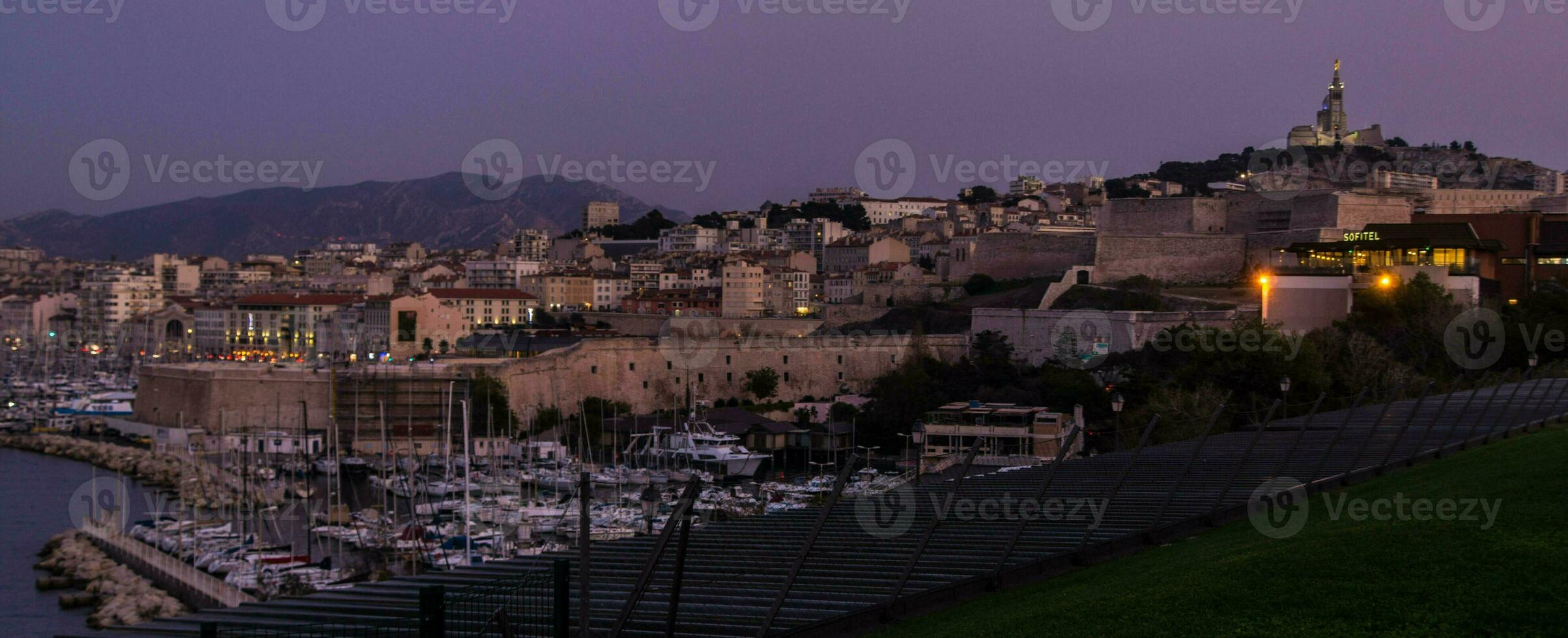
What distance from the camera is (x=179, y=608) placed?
52.7ft

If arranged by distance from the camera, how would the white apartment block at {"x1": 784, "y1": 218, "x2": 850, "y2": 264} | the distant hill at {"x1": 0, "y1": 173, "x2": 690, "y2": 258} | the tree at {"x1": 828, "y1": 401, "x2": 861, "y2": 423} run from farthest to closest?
the distant hill at {"x1": 0, "y1": 173, "x2": 690, "y2": 258} → the white apartment block at {"x1": 784, "y1": 218, "x2": 850, "y2": 264} → the tree at {"x1": 828, "y1": 401, "x2": 861, "y2": 423}

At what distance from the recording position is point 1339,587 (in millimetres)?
5398

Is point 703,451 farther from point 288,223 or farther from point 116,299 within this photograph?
point 288,223

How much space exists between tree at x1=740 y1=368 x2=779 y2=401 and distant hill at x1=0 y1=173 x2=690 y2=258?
135258 mm

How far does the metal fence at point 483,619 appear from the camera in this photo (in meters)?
4.98

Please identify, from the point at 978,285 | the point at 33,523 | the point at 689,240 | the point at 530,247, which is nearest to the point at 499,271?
the point at 689,240

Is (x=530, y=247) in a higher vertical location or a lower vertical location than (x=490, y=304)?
higher

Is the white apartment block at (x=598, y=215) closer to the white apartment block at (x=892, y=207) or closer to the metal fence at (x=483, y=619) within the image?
the white apartment block at (x=892, y=207)

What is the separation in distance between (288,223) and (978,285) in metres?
161

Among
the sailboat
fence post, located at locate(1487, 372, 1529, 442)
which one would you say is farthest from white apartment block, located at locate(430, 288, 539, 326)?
fence post, located at locate(1487, 372, 1529, 442)

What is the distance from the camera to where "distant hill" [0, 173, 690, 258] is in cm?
17288

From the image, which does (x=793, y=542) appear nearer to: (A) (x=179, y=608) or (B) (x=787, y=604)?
(B) (x=787, y=604)

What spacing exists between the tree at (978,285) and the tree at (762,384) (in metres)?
9.99

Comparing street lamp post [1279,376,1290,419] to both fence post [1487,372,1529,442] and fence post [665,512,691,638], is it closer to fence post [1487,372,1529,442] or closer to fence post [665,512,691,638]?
fence post [1487,372,1529,442]
